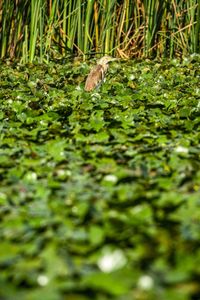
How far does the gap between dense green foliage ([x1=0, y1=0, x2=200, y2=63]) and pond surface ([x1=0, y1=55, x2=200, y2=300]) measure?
184 cm

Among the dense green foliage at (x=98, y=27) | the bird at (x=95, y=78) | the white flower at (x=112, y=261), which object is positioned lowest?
the white flower at (x=112, y=261)

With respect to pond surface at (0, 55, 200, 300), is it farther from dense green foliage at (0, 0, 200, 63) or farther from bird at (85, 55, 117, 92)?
dense green foliage at (0, 0, 200, 63)

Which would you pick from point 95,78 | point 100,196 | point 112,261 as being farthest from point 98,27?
point 112,261

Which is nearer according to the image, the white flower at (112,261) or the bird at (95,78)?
the white flower at (112,261)

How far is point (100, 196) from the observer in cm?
250

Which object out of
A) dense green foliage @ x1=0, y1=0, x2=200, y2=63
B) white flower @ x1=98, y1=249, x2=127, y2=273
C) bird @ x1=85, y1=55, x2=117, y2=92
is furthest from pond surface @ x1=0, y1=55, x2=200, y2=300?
dense green foliage @ x1=0, y1=0, x2=200, y2=63

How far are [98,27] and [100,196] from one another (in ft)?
15.3

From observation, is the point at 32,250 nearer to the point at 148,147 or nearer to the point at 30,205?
the point at 30,205

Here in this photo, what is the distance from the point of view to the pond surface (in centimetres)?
177

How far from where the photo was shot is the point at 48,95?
5078 millimetres

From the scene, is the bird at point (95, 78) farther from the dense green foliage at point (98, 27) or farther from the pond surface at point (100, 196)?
the dense green foliage at point (98, 27)

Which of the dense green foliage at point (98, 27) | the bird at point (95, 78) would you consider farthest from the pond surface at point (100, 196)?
the dense green foliage at point (98, 27)

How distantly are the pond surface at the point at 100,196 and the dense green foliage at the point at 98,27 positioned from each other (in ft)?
6.02

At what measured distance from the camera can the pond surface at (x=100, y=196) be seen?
1.77 metres
